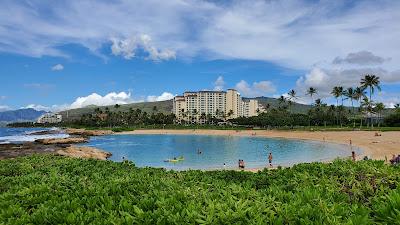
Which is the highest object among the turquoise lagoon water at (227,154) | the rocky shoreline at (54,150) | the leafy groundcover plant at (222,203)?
the leafy groundcover plant at (222,203)

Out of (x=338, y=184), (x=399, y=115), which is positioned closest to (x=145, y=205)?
(x=338, y=184)

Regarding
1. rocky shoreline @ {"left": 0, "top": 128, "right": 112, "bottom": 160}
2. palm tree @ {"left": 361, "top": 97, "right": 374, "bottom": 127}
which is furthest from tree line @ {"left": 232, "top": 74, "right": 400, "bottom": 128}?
rocky shoreline @ {"left": 0, "top": 128, "right": 112, "bottom": 160}

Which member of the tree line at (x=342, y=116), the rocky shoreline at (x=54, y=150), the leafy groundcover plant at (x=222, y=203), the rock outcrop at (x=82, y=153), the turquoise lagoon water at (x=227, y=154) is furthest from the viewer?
the tree line at (x=342, y=116)

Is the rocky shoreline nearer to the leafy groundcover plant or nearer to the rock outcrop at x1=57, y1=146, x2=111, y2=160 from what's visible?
the rock outcrop at x1=57, y1=146, x2=111, y2=160

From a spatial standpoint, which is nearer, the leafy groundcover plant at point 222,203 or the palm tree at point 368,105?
the leafy groundcover plant at point 222,203

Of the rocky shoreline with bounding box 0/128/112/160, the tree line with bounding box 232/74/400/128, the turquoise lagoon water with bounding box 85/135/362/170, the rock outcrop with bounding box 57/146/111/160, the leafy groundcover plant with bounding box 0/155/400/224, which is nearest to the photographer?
the leafy groundcover plant with bounding box 0/155/400/224

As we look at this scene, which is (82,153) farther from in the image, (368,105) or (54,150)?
(368,105)

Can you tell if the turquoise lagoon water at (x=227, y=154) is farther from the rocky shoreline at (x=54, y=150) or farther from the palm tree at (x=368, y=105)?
the palm tree at (x=368, y=105)

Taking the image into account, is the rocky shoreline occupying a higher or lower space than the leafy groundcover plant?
lower

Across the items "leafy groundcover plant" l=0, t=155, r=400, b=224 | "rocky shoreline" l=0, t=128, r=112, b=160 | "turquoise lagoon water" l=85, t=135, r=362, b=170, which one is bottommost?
"turquoise lagoon water" l=85, t=135, r=362, b=170

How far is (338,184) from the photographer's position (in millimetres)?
6426

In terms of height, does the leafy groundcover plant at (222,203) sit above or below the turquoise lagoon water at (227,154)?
above

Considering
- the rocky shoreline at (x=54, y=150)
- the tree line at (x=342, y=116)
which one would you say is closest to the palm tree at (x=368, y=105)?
the tree line at (x=342, y=116)

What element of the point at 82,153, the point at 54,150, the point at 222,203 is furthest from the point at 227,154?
the point at 222,203
